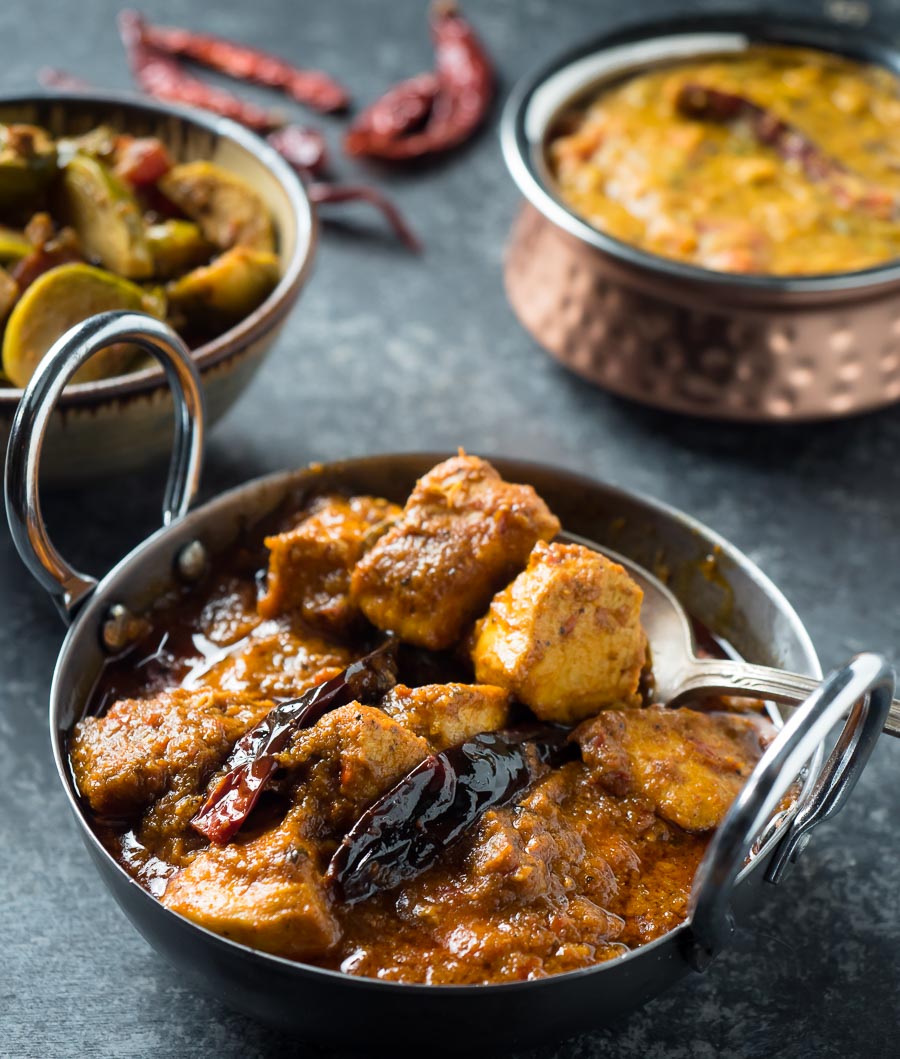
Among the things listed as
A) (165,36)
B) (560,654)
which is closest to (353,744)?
(560,654)

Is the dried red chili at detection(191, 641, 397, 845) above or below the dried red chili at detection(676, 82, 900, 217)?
below

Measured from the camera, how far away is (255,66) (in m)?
3.83

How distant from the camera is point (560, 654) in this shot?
1.81m

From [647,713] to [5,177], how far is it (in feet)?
5.47

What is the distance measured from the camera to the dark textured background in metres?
1.83

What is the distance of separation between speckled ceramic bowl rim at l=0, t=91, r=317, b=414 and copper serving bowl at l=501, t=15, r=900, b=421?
0.50m

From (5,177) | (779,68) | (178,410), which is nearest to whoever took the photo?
(178,410)

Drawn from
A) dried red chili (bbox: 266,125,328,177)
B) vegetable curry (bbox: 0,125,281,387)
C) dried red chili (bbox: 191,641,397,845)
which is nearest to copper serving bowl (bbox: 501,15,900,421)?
vegetable curry (bbox: 0,125,281,387)

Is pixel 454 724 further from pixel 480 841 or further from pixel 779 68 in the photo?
pixel 779 68

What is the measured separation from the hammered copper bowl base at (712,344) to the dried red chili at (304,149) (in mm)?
878

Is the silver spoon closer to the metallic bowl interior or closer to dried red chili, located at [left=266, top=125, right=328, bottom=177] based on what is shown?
the metallic bowl interior

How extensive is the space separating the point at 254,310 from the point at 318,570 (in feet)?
2.53

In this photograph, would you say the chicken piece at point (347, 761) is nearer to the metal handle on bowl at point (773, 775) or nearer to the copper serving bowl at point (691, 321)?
the metal handle on bowl at point (773, 775)

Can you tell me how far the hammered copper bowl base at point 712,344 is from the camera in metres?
2.64
